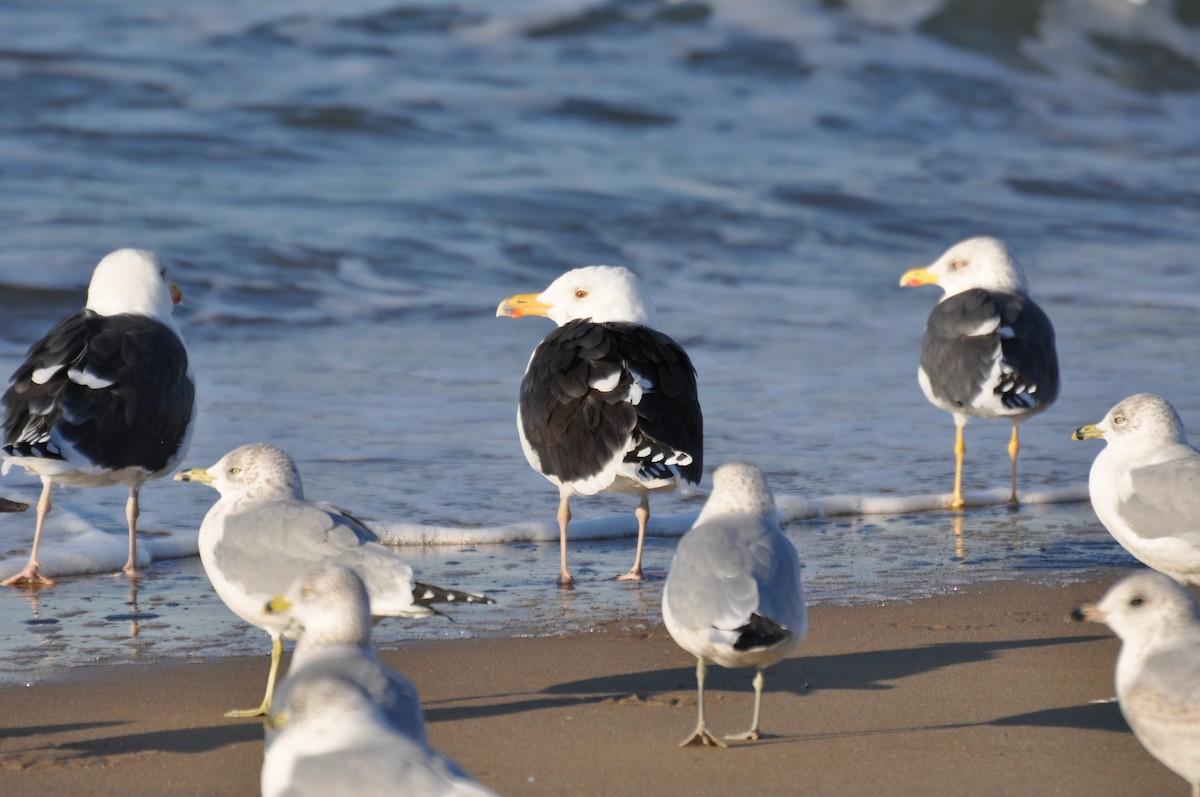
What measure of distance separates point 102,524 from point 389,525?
4.29ft

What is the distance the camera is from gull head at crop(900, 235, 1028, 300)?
29.7 feet

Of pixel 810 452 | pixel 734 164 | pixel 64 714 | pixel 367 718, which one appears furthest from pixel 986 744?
pixel 734 164

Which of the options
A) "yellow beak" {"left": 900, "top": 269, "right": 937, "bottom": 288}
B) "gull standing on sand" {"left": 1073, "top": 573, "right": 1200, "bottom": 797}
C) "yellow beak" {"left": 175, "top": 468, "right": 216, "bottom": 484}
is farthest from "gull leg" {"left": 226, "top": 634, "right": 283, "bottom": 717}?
"yellow beak" {"left": 900, "top": 269, "right": 937, "bottom": 288}

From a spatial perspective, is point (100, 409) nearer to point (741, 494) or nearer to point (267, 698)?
point (267, 698)

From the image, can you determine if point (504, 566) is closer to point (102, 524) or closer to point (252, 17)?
point (102, 524)

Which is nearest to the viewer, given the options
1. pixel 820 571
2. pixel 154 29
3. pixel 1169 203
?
pixel 820 571

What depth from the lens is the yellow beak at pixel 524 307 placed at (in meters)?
7.65

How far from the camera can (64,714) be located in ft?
15.7

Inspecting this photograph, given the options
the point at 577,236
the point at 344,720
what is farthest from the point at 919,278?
the point at 344,720

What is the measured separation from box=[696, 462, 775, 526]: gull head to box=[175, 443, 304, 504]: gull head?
50.2 inches

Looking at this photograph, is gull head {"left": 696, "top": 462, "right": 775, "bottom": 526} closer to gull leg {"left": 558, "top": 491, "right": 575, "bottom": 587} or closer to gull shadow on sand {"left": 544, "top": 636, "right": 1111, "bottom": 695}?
gull shadow on sand {"left": 544, "top": 636, "right": 1111, "bottom": 695}

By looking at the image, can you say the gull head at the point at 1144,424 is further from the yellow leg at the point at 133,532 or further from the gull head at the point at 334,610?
the yellow leg at the point at 133,532

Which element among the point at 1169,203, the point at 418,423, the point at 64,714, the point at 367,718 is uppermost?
the point at 367,718

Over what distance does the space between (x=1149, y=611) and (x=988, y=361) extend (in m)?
4.43
